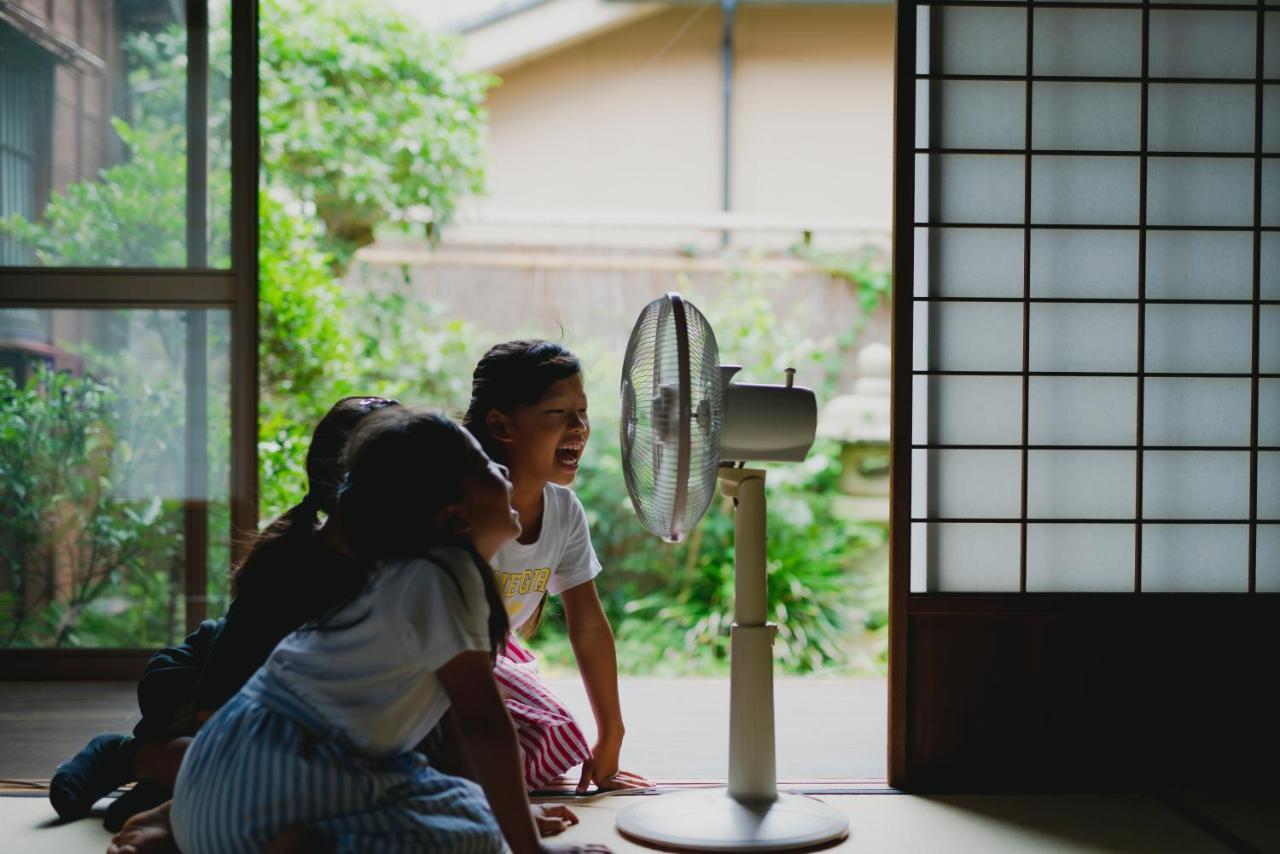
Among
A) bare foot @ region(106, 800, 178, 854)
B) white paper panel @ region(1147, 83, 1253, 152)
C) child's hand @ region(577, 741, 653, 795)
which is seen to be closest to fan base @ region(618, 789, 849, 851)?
child's hand @ region(577, 741, 653, 795)

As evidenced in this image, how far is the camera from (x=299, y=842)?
1.54 metres

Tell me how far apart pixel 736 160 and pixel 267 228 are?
3.17m

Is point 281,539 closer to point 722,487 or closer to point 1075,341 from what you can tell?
point 722,487

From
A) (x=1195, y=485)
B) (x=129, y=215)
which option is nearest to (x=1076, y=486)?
(x=1195, y=485)

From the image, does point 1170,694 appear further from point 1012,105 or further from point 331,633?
point 331,633

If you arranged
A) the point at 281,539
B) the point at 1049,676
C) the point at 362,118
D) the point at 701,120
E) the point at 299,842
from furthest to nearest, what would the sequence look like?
the point at 701,120
the point at 362,118
the point at 1049,676
the point at 281,539
the point at 299,842

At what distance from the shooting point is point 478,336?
18.7 ft

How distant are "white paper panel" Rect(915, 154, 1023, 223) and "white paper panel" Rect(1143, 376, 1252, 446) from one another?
1.64ft

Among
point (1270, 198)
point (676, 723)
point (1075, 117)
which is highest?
point (1075, 117)

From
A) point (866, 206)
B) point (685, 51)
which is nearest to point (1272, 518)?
point (866, 206)

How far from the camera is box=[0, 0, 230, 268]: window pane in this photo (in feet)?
11.6

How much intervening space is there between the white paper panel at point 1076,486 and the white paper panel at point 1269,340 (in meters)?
0.39

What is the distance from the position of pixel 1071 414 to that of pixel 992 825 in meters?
0.91

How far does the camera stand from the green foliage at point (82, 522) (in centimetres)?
362
